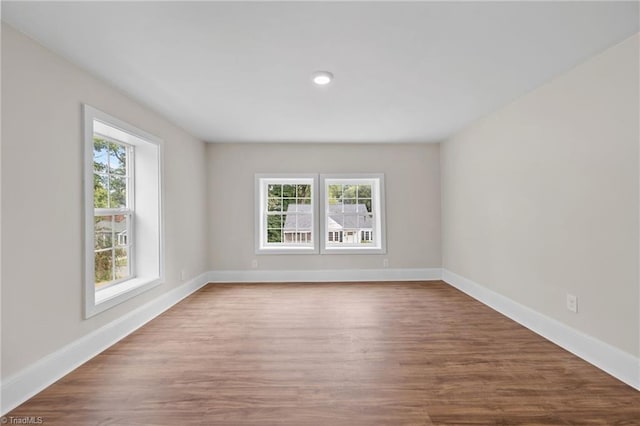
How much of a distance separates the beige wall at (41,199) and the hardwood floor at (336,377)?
0.42 m

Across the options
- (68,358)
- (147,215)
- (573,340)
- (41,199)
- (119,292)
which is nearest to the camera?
(41,199)

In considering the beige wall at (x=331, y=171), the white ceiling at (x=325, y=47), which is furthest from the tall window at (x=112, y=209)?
the beige wall at (x=331, y=171)

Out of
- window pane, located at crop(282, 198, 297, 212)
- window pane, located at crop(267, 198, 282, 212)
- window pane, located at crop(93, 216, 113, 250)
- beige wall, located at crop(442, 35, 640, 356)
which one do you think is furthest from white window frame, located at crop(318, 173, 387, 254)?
window pane, located at crop(93, 216, 113, 250)

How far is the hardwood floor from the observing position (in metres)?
1.72

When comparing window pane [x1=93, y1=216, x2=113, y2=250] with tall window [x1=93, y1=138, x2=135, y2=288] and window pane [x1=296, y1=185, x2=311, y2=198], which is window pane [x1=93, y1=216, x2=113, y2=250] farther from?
window pane [x1=296, y1=185, x2=311, y2=198]

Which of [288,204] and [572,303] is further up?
[288,204]

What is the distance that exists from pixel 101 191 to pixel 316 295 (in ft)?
9.12

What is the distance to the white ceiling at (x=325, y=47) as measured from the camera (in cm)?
173

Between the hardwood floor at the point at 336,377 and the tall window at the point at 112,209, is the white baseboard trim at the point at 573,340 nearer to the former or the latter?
the hardwood floor at the point at 336,377

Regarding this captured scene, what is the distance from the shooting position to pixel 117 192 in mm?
3193

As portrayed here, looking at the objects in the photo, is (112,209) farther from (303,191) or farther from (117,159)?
(303,191)

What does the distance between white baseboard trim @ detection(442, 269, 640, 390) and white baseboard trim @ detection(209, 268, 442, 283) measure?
1.30 metres

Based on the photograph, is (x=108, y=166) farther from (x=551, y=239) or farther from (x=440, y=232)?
(x=440, y=232)

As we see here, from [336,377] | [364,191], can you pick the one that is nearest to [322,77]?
[336,377]
